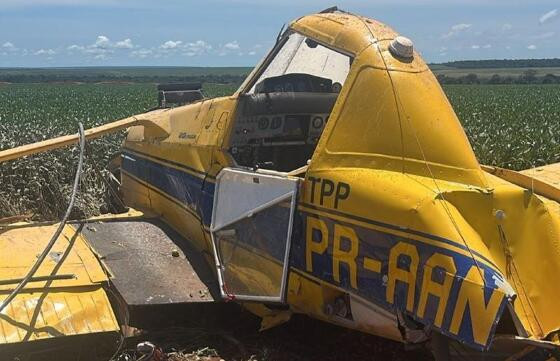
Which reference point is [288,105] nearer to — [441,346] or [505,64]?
[441,346]

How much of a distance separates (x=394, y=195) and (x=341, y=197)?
368mm

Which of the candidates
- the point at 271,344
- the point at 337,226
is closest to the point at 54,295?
the point at 271,344

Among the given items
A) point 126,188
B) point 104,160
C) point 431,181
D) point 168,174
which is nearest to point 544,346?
point 431,181

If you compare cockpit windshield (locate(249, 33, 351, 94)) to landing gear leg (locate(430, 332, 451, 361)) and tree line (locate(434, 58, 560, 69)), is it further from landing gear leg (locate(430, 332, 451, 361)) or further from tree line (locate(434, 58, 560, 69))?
tree line (locate(434, 58, 560, 69))

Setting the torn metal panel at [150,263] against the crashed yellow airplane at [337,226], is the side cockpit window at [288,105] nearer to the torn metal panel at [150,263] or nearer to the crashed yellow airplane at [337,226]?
the crashed yellow airplane at [337,226]

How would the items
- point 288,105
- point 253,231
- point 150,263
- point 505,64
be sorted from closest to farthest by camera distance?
1. point 253,231
2. point 150,263
3. point 288,105
4. point 505,64

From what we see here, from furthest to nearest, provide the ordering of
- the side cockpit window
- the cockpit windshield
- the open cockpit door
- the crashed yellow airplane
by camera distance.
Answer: the side cockpit window → the cockpit windshield → the open cockpit door → the crashed yellow airplane

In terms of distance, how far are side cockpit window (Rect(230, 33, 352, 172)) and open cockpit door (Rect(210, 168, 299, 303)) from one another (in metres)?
0.72

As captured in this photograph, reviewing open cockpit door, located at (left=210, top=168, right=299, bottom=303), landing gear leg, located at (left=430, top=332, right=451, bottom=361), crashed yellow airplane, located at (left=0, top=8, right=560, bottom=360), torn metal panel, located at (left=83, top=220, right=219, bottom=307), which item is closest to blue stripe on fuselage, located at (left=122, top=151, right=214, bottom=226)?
crashed yellow airplane, located at (left=0, top=8, right=560, bottom=360)

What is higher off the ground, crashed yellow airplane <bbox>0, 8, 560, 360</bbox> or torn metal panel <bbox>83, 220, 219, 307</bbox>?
crashed yellow airplane <bbox>0, 8, 560, 360</bbox>

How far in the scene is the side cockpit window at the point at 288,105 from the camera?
543 cm

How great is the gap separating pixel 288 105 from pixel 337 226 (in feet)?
6.89

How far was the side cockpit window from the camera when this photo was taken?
17.8 feet

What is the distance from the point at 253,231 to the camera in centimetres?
461
